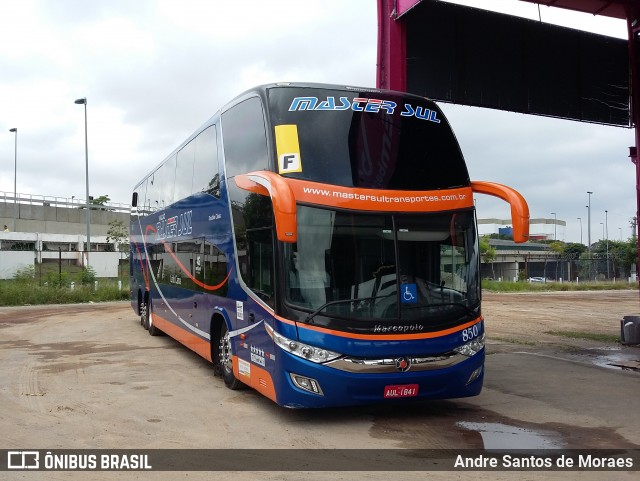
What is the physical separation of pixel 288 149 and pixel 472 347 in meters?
3.25

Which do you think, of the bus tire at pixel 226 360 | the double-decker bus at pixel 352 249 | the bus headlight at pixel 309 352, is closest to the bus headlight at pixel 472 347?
the double-decker bus at pixel 352 249

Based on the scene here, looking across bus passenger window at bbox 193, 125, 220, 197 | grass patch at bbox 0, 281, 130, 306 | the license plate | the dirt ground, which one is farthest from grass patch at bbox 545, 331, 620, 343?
grass patch at bbox 0, 281, 130, 306

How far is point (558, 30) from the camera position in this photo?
17.0 meters

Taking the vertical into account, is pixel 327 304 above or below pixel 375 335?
above

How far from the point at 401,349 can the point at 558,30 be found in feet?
41.6

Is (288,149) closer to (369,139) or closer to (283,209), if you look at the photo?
(369,139)

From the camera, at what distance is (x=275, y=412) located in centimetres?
852

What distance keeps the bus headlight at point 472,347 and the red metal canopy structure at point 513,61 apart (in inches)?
274

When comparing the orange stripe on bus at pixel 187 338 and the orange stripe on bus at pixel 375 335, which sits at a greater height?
the orange stripe on bus at pixel 375 335

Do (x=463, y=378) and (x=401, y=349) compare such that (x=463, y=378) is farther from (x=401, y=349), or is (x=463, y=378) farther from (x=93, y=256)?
(x=93, y=256)

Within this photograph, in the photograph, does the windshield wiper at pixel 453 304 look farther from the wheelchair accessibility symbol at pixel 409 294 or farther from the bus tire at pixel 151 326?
the bus tire at pixel 151 326

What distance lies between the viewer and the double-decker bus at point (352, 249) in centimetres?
743

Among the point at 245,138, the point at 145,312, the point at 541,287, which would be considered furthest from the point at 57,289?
the point at 541,287

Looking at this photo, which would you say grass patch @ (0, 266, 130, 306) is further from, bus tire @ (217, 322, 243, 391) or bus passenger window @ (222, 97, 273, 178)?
bus passenger window @ (222, 97, 273, 178)
